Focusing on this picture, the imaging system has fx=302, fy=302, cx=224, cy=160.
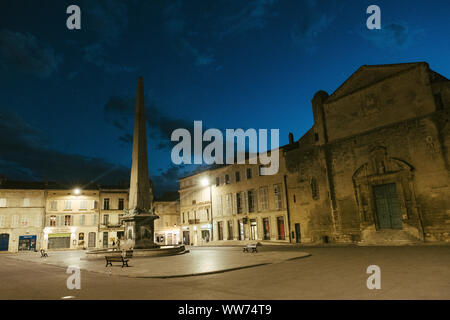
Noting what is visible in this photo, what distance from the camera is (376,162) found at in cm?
2247

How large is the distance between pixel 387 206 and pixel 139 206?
17.3 m

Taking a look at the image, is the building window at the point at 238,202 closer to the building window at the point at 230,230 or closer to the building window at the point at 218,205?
the building window at the point at 230,230

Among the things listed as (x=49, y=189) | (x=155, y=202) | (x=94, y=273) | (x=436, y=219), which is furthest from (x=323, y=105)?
(x=49, y=189)

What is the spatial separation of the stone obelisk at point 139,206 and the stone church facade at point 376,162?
14.3 meters

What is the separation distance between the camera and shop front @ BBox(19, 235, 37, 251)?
37969 mm

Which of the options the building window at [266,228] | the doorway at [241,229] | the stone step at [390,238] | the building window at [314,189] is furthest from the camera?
the doorway at [241,229]

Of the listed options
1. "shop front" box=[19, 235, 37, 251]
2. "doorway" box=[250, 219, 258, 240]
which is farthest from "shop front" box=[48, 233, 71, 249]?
"doorway" box=[250, 219, 258, 240]

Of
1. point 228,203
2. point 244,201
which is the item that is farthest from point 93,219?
point 244,201

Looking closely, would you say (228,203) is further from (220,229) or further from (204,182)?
(204,182)

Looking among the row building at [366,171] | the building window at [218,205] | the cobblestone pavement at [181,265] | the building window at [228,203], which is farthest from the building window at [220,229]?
the cobblestone pavement at [181,265]

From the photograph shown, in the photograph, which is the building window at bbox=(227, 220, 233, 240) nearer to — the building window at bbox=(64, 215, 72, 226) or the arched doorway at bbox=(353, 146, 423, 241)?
the arched doorway at bbox=(353, 146, 423, 241)

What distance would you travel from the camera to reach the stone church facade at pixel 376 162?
19484mm

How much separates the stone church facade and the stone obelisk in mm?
14340
